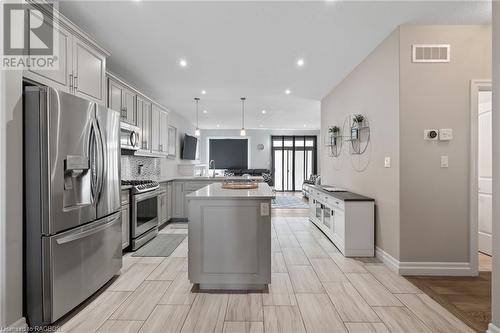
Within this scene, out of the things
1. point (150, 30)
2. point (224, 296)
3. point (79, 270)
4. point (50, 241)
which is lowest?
point (224, 296)

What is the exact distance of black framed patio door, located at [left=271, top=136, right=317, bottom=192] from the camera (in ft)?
39.2

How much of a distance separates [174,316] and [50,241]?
1.11 m

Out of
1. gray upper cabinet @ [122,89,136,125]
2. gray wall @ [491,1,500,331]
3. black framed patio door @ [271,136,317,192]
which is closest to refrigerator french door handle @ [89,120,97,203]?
gray upper cabinet @ [122,89,136,125]

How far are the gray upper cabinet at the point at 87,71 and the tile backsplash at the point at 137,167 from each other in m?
1.83

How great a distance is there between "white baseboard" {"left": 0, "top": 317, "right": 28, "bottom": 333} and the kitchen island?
A: 49.4 inches

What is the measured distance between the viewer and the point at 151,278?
113 inches

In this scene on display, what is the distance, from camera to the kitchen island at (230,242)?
2588 millimetres

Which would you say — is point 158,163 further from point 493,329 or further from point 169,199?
point 493,329

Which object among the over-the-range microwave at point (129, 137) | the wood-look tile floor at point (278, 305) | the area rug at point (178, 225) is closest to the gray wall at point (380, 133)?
the wood-look tile floor at point (278, 305)

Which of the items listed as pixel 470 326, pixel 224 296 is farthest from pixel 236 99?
pixel 470 326

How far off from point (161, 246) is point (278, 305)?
2.32 metres

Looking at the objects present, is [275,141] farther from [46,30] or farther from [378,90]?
[46,30]

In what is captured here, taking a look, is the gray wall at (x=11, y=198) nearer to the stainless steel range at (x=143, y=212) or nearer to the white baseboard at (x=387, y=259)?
the stainless steel range at (x=143, y=212)

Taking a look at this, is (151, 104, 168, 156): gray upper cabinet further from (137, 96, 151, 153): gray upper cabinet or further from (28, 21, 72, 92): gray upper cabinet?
(28, 21, 72, 92): gray upper cabinet
